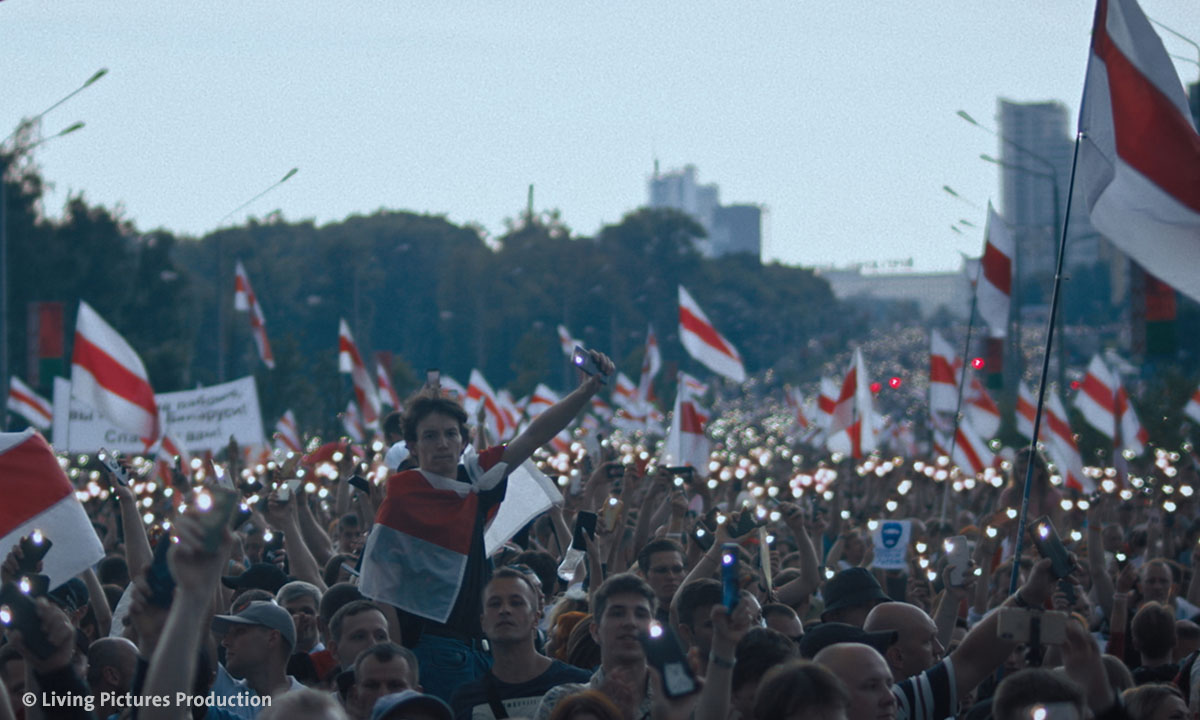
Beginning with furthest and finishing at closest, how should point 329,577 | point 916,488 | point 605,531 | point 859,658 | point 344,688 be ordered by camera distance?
point 916,488, point 605,531, point 329,577, point 344,688, point 859,658

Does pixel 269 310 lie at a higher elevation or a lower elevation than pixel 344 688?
higher

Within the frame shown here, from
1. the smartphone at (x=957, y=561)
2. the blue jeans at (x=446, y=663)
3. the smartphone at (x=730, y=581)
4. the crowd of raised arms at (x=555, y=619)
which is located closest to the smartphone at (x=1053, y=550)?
the crowd of raised arms at (x=555, y=619)

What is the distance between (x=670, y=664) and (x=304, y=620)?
3.03m

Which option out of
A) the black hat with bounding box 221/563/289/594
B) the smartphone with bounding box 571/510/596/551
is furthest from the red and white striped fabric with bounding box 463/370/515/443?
the black hat with bounding box 221/563/289/594

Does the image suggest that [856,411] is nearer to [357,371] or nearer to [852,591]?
[357,371]

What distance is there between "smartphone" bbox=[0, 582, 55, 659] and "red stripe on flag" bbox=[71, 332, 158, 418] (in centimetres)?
1004

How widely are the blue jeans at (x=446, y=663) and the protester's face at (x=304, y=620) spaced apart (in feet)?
1.97

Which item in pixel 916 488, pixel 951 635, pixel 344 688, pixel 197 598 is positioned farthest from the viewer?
pixel 916 488

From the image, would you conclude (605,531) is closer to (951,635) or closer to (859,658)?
(951,635)

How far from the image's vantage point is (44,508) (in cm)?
691

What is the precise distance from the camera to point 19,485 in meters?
6.95

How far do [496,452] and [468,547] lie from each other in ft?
1.22

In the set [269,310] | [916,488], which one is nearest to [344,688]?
[916,488]

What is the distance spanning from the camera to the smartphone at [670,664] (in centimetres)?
377
